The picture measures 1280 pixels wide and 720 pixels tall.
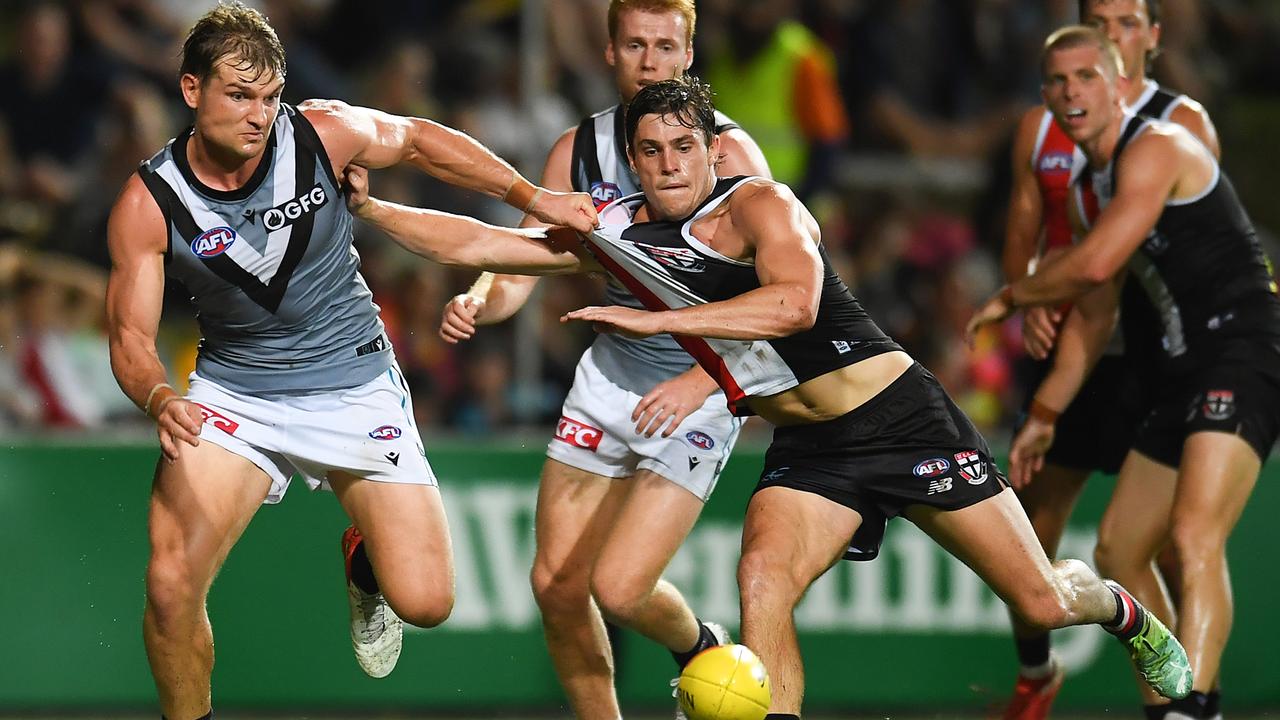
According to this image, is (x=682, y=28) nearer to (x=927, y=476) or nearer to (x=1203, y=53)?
(x=927, y=476)

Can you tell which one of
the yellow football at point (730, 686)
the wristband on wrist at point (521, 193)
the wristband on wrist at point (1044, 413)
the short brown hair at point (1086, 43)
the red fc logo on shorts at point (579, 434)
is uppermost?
the short brown hair at point (1086, 43)

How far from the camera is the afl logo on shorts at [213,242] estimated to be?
6.18 metres

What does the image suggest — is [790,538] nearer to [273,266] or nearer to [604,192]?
[604,192]

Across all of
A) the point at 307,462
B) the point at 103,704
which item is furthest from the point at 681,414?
the point at 103,704

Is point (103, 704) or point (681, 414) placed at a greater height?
point (681, 414)

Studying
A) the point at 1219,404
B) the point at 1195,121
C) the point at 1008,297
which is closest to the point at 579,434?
the point at 1008,297

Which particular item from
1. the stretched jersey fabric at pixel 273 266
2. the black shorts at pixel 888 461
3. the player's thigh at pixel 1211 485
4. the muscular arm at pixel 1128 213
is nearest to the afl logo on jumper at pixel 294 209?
the stretched jersey fabric at pixel 273 266

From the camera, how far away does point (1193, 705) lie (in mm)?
6992

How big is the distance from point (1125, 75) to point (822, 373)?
2483 mm

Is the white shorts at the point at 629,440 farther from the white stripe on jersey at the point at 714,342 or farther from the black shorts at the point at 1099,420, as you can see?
the black shorts at the point at 1099,420

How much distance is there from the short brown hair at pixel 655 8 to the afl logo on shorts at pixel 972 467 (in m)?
2.12

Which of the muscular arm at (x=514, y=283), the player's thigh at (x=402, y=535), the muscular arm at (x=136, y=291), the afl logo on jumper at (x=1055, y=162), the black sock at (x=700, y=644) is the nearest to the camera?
the muscular arm at (x=136, y=291)

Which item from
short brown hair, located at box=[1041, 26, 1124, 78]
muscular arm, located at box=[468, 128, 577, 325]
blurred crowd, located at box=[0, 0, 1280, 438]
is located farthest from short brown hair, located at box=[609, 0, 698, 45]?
blurred crowd, located at box=[0, 0, 1280, 438]

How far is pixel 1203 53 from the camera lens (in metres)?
13.7
